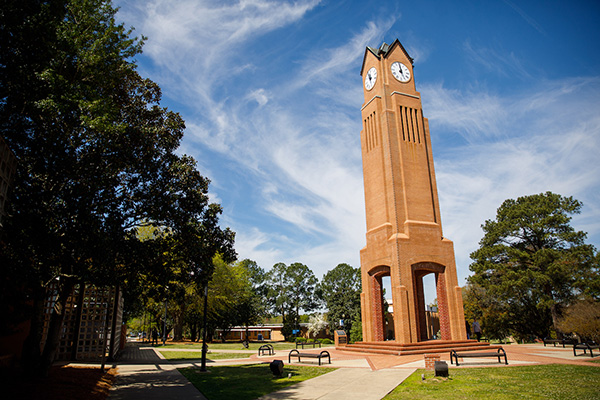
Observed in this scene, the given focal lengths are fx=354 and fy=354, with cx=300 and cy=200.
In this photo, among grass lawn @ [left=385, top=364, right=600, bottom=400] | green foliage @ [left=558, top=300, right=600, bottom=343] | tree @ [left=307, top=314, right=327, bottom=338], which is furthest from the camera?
tree @ [left=307, top=314, right=327, bottom=338]

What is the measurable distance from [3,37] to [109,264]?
21.4ft

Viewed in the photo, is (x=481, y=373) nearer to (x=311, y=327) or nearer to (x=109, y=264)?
(x=109, y=264)

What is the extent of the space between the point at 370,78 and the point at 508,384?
26.4m

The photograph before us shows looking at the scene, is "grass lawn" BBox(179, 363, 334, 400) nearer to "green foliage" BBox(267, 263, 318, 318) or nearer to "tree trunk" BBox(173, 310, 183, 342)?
"tree trunk" BBox(173, 310, 183, 342)

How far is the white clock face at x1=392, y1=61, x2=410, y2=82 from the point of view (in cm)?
3002

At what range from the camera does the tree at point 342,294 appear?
155ft

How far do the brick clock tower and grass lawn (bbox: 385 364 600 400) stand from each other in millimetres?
10938

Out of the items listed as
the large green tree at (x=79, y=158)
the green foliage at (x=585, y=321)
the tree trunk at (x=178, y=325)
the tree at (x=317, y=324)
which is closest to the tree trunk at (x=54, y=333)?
the large green tree at (x=79, y=158)

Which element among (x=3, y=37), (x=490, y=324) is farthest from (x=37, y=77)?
(x=490, y=324)

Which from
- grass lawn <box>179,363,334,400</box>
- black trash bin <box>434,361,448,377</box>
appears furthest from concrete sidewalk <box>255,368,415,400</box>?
black trash bin <box>434,361,448,377</box>

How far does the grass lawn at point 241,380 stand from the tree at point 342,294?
31823 mm

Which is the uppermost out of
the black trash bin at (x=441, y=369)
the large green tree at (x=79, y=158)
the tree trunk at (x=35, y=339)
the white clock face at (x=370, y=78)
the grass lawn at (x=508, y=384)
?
the white clock face at (x=370, y=78)

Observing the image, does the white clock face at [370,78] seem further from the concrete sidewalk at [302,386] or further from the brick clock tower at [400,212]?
the concrete sidewalk at [302,386]

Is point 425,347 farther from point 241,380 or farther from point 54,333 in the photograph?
point 54,333
